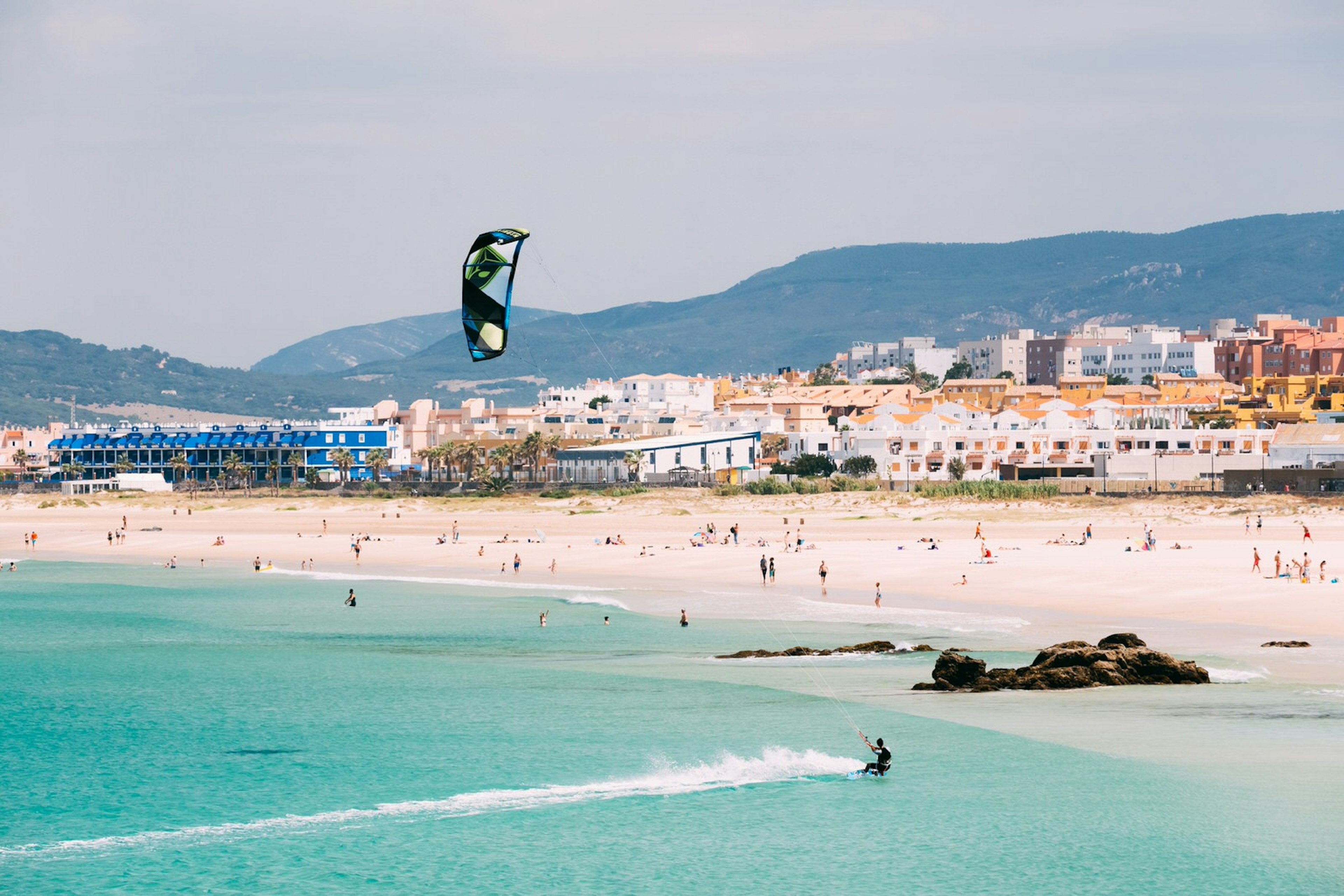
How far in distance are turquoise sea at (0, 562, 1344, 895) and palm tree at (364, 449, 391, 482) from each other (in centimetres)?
5557

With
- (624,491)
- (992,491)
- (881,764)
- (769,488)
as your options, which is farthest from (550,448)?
(881,764)

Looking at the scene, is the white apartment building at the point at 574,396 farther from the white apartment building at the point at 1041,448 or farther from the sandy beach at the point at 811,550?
the sandy beach at the point at 811,550

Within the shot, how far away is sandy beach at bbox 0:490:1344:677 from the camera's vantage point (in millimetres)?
31547

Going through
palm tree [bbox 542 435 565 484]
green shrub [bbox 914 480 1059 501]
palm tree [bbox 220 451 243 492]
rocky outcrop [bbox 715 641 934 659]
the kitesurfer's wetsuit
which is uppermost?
palm tree [bbox 542 435 565 484]

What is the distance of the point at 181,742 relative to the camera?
2144cm

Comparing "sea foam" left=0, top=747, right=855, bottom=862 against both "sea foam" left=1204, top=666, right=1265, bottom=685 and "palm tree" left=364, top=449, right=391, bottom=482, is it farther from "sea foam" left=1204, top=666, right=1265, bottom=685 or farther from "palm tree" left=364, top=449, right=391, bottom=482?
"palm tree" left=364, top=449, right=391, bottom=482

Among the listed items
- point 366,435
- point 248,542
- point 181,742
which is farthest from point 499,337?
point 366,435

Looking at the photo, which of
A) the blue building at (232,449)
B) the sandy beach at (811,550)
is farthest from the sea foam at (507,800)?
the blue building at (232,449)

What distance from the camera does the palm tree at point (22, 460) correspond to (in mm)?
98950

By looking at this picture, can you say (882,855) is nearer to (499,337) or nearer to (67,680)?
(499,337)

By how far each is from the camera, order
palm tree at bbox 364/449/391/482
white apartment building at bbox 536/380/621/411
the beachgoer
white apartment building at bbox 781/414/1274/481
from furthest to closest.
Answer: white apartment building at bbox 536/380/621/411
palm tree at bbox 364/449/391/482
white apartment building at bbox 781/414/1274/481
the beachgoer

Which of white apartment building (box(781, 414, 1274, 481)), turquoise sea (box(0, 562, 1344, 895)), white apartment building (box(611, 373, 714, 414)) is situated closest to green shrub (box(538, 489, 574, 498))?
white apartment building (box(781, 414, 1274, 481))

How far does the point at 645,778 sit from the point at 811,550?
25.6 metres

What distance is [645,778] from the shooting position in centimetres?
1852
